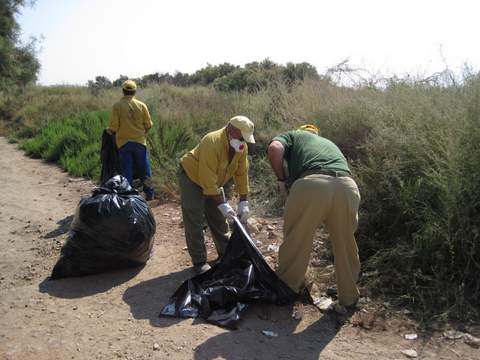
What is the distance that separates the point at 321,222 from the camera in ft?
Result: 10.7

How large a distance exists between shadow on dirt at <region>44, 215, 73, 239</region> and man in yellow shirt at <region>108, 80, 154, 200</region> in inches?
35.9

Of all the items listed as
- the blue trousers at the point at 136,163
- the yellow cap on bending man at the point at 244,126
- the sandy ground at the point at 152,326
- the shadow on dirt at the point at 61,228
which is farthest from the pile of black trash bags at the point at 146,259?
the blue trousers at the point at 136,163

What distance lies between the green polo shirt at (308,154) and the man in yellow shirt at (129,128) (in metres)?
2.97

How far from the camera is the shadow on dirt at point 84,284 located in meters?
3.78

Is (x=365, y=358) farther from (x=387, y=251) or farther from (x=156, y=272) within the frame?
(x=156, y=272)

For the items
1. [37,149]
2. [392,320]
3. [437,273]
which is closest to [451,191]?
[437,273]

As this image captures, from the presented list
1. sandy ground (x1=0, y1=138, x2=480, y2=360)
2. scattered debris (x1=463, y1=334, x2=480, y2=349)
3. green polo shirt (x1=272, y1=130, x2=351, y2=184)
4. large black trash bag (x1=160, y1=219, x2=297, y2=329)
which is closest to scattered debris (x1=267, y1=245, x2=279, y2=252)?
sandy ground (x1=0, y1=138, x2=480, y2=360)

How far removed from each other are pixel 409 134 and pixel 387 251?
1202 mm

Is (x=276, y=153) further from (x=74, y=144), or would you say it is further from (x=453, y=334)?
(x=74, y=144)

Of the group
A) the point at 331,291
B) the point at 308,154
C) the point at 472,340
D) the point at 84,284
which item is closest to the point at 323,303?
the point at 331,291

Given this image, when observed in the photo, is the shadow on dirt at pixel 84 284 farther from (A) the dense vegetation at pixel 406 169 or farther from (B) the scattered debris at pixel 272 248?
(A) the dense vegetation at pixel 406 169

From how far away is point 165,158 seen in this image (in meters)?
7.21

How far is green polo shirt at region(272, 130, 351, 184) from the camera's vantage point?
327 centimetres

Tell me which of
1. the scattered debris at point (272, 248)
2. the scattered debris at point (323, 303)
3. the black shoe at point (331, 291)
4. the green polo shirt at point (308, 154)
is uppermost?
the green polo shirt at point (308, 154)
